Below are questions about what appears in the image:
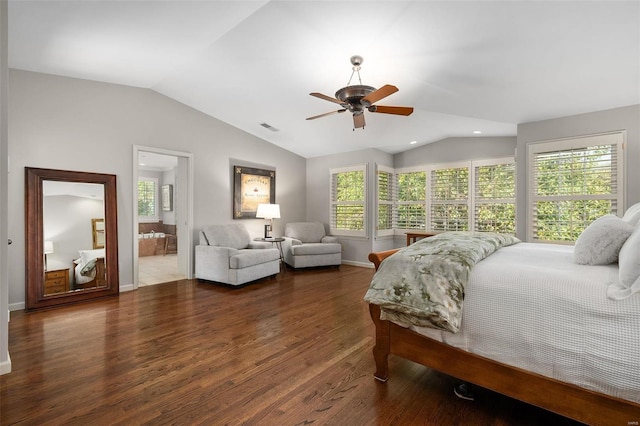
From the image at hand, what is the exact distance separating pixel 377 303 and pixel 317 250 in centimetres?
393

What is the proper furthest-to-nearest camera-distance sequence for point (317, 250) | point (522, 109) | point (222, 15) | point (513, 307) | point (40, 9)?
1. point (317, 250)
2. point (522, 109)
3. point (222, 15)
4. point (40, 9)
5. point (513, 307)

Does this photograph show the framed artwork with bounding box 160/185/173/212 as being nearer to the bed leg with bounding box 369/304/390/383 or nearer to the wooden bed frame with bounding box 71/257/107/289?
the wooden bed frame with bounding box 71/257/107/289

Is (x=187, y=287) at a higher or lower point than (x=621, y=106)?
lower

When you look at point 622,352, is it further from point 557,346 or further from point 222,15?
point 222,15

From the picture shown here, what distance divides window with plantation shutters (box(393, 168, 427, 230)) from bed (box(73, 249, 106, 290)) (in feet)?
17.5

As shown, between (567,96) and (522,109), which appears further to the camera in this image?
(522,109)

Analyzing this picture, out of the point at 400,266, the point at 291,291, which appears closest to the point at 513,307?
the point at 400,266

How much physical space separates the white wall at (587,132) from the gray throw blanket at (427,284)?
9.37ft

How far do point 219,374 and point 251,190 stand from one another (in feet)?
13.8

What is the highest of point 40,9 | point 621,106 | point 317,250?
point 40,9

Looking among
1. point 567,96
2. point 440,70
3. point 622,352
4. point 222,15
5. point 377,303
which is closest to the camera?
point 622,352

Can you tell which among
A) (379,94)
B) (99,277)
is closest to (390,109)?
(379,94)

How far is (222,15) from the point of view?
2752mm

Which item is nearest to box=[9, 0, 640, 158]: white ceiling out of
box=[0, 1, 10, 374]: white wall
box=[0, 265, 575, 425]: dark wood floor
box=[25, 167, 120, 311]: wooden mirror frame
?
box=[0, 1, 10, 374]: white wall
